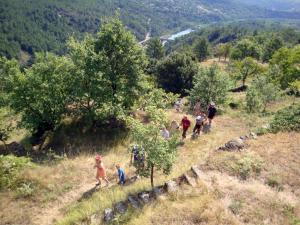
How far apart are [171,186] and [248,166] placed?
12.5 ft

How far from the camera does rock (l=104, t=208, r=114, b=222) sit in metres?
13.2

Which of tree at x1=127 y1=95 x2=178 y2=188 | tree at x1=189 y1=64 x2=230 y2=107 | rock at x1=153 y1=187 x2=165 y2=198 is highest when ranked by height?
tree at x1=127 y1=95 x2=178 y2=188

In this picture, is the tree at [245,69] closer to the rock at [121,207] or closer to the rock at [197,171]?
the rock at [197,171]

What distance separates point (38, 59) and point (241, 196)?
68.5ft

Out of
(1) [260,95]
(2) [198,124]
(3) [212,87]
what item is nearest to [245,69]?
(1) [260,95]

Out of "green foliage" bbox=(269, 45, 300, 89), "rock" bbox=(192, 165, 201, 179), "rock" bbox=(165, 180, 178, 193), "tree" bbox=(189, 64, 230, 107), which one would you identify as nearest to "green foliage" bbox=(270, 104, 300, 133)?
"rock" bbox=(192, 165, 201, 179)

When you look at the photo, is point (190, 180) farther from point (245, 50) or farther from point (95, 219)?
point (245, 50)

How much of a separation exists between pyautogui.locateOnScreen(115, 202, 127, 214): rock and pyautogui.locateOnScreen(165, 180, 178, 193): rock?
74.7 inches

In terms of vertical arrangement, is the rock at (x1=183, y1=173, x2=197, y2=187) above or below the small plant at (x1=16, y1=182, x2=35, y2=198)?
above

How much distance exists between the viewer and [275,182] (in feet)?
46.5

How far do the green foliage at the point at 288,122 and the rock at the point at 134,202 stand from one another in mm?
9789

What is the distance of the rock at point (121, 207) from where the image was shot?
1333 centimetres

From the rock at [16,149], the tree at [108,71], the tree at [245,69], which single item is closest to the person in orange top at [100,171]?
the tree at [108,71]

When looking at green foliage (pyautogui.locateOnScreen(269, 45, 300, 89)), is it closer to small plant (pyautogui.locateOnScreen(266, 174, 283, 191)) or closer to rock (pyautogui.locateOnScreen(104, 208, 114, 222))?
small plant (pyautogui.locateOnScreen(266, 174, 283, 191))
